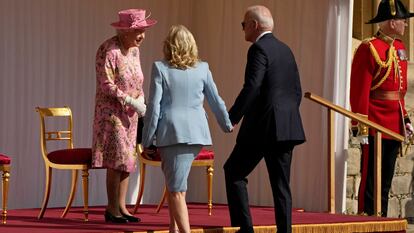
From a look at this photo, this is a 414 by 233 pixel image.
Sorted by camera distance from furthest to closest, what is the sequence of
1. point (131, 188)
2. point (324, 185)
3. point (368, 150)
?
1. point (131, 188)
2. point (324, 185)
3. point (368, 150)

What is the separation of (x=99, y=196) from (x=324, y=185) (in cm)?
191

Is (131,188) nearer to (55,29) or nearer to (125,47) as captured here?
(55,29)

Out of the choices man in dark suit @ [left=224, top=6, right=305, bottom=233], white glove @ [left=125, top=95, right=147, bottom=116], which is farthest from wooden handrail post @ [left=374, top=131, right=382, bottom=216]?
white glove @ [left=125, top=95, right=147, bottom=116]

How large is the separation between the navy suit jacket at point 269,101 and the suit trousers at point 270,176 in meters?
0.06

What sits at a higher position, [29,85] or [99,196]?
[29,85]

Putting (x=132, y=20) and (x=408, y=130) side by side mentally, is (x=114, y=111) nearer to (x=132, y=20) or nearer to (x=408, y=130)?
(x=132, y=20)

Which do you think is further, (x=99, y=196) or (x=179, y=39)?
(x=99, y=196)

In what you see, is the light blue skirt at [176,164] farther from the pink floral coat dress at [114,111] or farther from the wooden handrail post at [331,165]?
the wooden handrail post at [331,165]

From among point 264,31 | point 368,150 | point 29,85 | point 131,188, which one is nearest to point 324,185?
point 368,150

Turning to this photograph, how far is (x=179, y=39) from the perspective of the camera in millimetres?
7242

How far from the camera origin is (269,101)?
7512 mm

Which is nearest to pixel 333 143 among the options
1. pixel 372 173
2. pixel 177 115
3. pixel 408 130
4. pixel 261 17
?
pixel 372 173

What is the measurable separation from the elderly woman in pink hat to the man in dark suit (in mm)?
903

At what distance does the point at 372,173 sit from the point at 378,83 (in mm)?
681
